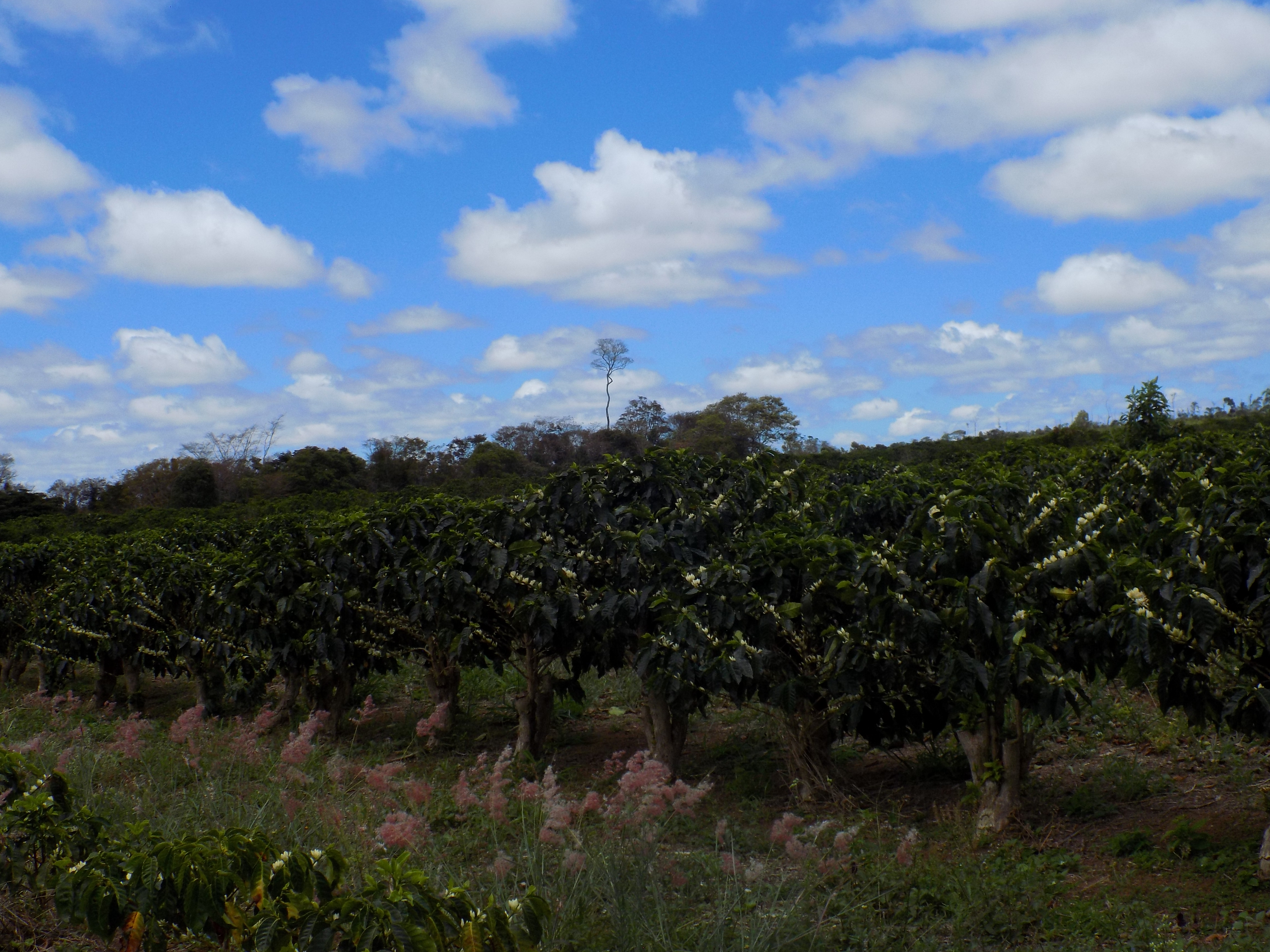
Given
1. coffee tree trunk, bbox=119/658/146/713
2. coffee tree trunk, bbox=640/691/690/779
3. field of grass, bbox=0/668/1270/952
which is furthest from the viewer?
coffee tree trunk, bbox=119/658/146/713

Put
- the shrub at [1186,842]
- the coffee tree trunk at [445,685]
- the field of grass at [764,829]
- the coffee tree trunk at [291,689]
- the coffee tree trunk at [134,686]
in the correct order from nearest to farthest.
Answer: the field of grass at [764,829]
the shrub at [1186,842]
the coffee tree trunk at [445,685]
the coffee tree trunk at [291,689]
the coffee tree trunk at [134,686]

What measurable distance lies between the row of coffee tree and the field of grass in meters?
0.43

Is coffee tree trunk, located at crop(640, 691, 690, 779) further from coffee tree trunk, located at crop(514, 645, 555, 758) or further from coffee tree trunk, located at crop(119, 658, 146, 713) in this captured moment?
coffee tree trunk, located at crop(119, 658, 146, 713)

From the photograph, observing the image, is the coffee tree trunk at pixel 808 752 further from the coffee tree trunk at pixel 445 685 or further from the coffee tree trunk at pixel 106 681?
the coffee tree trunk at pixel 106 681

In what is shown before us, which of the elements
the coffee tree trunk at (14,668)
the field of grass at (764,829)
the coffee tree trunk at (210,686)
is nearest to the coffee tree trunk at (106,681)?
the coffee tree trunk at (210,686)

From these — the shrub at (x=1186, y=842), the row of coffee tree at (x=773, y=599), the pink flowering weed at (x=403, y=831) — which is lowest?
the shrub at (x=1186, y=842)

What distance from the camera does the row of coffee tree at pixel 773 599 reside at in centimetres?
458

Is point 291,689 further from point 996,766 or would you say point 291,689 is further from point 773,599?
point 996,766

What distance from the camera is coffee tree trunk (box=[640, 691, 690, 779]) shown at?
6.59 meters

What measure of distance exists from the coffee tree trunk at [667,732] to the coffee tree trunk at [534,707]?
107 cm

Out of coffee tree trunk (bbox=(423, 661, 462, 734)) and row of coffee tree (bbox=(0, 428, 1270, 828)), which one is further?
coffee tree trunk (bbox=(423, 661, 462, 734))

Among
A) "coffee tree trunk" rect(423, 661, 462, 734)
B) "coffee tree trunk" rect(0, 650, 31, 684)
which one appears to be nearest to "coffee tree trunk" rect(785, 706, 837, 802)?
"coffee tree trunk" rect(423, 661, 462, 734)

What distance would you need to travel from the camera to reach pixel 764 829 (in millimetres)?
5688

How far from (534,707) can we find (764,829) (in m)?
2.47
